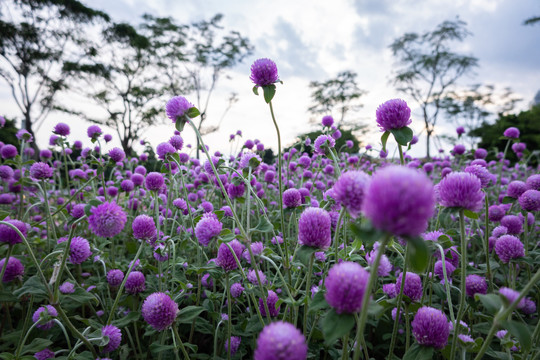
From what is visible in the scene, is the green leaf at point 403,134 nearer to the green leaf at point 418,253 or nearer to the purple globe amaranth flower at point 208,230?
the green leaf at point 418,253

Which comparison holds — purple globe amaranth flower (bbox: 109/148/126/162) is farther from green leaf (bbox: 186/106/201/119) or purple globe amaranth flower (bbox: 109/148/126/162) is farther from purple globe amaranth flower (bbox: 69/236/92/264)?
green leaf (bbox: 186/106/201/119)

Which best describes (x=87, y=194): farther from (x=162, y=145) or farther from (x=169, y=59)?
(x=169, y=59)

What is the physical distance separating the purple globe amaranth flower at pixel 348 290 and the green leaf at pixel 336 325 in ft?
0.04

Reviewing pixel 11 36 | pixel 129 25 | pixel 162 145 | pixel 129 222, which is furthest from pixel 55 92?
pixel 162 145

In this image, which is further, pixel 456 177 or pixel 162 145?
pixel 162 145

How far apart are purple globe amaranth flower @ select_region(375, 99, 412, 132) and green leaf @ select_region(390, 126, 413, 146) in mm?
13

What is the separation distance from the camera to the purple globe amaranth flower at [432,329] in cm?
96

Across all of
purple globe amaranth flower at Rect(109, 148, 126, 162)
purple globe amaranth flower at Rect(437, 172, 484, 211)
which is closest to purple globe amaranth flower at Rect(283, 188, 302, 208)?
purple globe amaranth flower at Rect(437, 172, 484, 211)

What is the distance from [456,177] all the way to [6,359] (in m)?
1.80

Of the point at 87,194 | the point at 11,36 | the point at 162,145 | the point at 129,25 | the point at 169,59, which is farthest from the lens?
the point at 169,59

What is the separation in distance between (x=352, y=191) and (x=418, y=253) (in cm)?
23

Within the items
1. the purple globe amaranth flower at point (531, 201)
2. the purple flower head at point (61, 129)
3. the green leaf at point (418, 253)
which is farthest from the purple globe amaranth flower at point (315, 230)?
the purple flower head at point (61, 129)

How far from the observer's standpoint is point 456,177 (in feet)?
3.08

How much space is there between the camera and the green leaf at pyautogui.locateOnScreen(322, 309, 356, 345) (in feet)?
2.18
